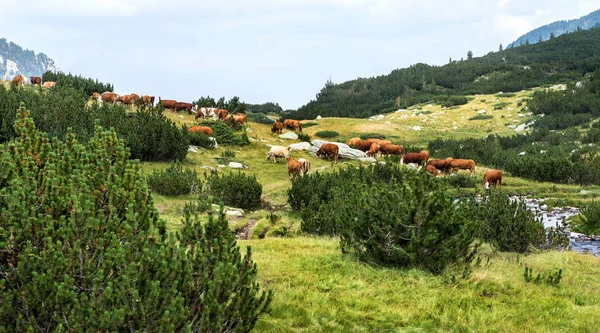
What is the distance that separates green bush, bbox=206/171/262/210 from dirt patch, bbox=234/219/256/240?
2.48m

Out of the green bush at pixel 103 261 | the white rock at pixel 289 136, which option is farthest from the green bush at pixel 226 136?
the green bush at pixel 103 261

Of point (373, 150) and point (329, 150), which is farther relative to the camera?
point (373, 150)

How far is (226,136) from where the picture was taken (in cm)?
2650

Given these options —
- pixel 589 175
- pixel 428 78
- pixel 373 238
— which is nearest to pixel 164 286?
pixel 373 238

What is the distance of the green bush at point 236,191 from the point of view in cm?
1567

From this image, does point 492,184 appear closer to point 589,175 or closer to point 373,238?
point 589,175

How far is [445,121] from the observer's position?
53.1 metres

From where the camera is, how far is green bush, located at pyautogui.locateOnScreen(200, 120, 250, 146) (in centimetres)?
2622

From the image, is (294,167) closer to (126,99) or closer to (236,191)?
(236,191)

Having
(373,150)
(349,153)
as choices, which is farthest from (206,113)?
(373,150)

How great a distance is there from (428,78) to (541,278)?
289 ft

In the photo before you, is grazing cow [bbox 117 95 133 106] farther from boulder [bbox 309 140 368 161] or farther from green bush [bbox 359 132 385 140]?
green bush [bbox 359 132 385 140]

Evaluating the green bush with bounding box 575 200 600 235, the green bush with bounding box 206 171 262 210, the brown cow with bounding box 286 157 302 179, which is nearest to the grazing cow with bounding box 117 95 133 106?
the brown cow with bounding box 286 157 302 179

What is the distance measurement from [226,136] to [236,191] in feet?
36.1
